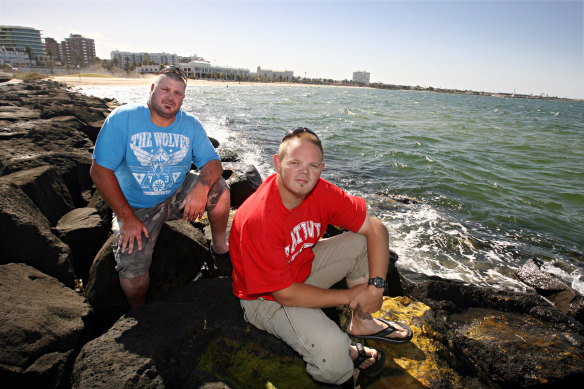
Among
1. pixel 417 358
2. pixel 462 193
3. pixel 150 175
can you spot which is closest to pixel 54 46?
pixel 462 193

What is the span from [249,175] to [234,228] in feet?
14.2

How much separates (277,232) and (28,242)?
9.17 ft

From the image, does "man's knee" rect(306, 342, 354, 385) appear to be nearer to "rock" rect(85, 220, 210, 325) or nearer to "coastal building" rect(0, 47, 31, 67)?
"rock" rect(85, 220, 210, 325)

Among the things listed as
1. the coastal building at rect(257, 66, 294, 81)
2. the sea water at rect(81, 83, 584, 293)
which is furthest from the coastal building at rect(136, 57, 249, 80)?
the sea water at rect(81, 83, 584, 293)

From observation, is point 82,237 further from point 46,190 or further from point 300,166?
point 300,166

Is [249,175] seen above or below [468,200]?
above

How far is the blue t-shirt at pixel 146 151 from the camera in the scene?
10.1ft

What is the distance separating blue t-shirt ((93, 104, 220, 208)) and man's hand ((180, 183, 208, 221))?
254 mm

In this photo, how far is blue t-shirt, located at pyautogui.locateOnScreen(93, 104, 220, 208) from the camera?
121 inches

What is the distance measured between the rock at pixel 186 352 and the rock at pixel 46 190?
8.84 feet

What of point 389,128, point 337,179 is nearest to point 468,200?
point 337,179

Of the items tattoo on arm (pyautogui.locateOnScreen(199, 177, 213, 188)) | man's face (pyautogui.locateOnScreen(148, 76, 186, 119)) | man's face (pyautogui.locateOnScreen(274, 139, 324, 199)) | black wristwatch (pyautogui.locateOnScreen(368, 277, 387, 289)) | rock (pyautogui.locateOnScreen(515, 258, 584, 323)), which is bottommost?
rock (pyautogui.locateOnScreen(515, 258, 584, 323))

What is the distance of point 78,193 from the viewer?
5.78 m

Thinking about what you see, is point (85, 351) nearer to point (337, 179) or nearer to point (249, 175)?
point (249, 175)
